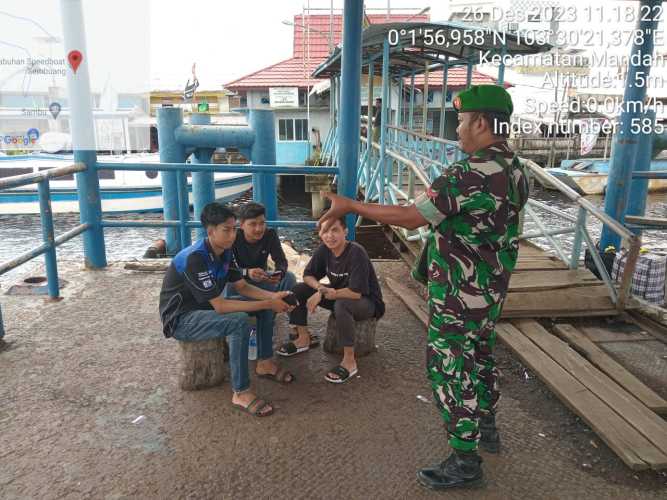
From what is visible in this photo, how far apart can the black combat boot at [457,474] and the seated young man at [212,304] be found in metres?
0.95

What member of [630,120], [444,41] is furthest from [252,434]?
[444,41]

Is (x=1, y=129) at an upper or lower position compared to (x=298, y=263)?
upper

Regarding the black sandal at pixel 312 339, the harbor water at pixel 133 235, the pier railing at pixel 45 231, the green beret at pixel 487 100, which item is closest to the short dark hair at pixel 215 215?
the black sandal at pixel 312 339

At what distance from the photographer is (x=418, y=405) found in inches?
113

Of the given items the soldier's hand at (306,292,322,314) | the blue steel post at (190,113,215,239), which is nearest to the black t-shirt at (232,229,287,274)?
the soldier's hand at (306,292,322,314)

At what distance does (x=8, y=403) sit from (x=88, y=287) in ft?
6.32

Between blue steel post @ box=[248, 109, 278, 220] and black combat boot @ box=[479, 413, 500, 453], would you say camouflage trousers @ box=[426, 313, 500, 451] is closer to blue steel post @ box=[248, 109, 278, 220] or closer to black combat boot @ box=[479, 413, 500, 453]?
black combat boot @ box=[479, 413, 500, 453]

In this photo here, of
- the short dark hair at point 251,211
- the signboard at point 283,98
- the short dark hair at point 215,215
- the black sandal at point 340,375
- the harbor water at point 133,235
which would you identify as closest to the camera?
the short dark hair at point 215,215

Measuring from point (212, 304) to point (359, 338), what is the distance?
110 cm

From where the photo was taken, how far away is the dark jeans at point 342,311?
3174 mm

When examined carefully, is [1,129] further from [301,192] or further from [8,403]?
[8,403]

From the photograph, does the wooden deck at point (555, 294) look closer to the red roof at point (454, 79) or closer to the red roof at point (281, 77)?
the red roof at point (454, 79)

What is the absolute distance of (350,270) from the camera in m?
3.31

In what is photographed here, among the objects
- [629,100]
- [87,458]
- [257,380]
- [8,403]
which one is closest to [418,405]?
[257,380]
